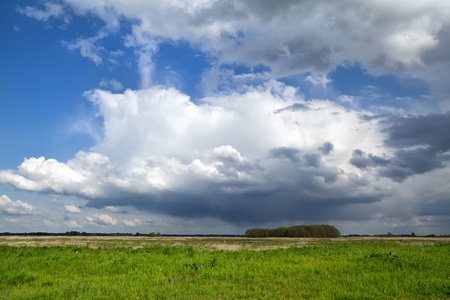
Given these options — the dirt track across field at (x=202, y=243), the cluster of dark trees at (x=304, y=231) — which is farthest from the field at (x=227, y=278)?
the cluster of dark trees at (x=304, y=231)

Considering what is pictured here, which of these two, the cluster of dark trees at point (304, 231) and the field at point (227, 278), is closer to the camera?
the field at point (227, 278)

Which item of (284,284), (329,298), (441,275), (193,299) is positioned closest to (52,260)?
(193,299)

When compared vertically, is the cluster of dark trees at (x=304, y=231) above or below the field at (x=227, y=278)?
below

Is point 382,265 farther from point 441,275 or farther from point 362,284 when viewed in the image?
point 362,284

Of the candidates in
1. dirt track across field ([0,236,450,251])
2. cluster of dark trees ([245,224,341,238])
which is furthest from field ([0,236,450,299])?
cluster of dark trees ([245,224,341,238])

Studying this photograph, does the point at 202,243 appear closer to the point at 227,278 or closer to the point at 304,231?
the point at 227,278

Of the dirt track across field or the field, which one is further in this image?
the dirt track across field

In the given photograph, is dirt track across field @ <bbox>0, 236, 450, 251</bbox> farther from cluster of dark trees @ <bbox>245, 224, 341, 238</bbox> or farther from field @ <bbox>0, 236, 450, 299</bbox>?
cluster of dark trees @ <bbox>245, 224, 341, 238</bbox>

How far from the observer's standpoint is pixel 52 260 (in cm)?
2175

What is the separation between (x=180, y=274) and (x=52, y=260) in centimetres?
1096

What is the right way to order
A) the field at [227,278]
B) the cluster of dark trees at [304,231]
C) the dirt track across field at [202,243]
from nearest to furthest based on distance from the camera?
the field at [227,278]
the dirt track across field at [202,243]
the cluster of dark trees at [304,231]

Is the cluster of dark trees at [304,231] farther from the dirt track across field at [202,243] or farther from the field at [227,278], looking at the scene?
the field at [227,278]

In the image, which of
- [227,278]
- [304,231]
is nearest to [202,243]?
[227,278]

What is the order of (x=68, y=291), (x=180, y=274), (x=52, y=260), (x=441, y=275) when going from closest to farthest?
(x=68, y=291), (x=441, y=275), (x=180, y=274), (x=52, y=260)
